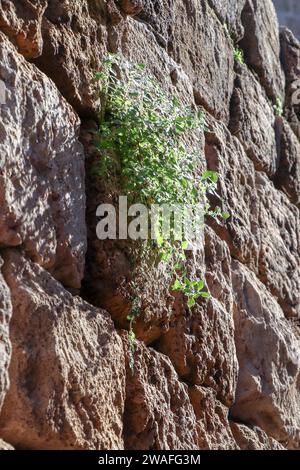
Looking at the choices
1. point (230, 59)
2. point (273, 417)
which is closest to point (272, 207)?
point (230, 59)

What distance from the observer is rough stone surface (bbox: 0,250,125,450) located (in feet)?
9.16

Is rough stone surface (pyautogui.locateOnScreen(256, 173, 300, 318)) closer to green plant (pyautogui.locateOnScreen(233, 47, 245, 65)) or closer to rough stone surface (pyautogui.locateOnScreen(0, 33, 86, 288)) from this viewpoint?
green plant (pyautogui.locateOnScreen(233, 47, 245, 65))

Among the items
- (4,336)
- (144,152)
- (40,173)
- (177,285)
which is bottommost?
(4,336)

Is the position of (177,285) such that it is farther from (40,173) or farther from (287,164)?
(287,164)

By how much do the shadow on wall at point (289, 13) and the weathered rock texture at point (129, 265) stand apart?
376cm

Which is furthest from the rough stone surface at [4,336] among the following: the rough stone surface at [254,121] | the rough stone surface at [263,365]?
the rough stone surface at [254,121]

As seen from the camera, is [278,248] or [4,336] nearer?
[4,336]

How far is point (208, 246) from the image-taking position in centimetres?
440

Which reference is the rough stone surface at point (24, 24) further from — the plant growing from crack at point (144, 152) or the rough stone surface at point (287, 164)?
the rough stone surface at point (287, 164)

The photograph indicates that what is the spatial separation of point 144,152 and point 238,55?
209cm

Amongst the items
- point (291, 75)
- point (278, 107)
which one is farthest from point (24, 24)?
point (291, 75)

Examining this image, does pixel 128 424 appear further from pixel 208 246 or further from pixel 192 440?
pixel 208 246

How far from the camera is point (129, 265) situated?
3.44 m

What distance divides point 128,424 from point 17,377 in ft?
2.41
